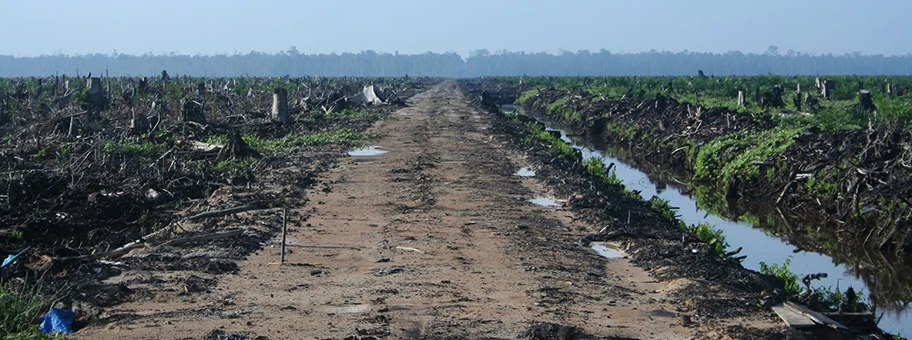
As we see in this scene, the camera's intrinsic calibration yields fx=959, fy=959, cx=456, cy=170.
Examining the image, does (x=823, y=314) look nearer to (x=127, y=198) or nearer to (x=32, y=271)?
(x=32, y=271)

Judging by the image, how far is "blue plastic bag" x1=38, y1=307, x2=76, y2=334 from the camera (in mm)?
6223

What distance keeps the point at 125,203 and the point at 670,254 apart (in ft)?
21.5

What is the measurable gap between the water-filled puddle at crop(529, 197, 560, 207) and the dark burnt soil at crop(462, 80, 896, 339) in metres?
0.29

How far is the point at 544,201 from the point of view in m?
13.7

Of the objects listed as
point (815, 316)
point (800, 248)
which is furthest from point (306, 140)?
point (815, 316)

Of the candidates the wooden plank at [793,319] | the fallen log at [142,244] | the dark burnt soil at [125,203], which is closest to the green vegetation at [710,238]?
the wooden plank at [793,319]

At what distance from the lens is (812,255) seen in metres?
13.0

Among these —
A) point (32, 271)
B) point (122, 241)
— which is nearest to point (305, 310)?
point (32, 271)

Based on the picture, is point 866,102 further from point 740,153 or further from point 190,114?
point 190,114

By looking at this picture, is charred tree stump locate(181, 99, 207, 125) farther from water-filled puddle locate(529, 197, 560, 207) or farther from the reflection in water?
water-filled puddle locate(529, 197, 560, 207)

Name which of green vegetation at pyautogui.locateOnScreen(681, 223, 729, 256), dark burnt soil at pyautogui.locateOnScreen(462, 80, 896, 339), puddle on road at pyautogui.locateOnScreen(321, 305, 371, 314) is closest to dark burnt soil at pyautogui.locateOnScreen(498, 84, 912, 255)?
green vegetation at pyautogui.locateOnScreen(681, 223, 729, 256)

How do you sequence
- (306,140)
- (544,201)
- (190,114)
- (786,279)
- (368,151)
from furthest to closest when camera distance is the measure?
1. (306,140)
2. (190,114)
3. (368,151)
4. (544,201)
5. (786,279)

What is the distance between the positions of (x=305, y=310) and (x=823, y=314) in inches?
162

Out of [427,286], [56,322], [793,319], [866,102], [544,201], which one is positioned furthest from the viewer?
[866,102]
